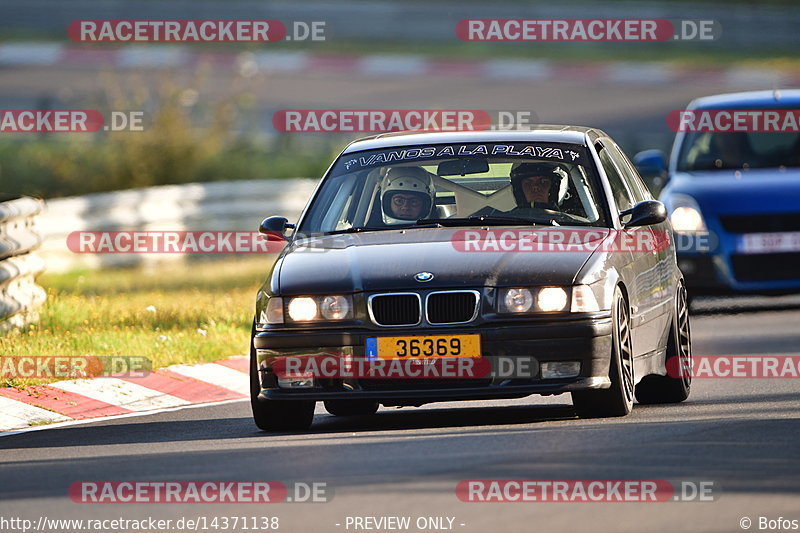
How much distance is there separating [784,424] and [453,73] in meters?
34.0

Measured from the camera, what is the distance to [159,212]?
73.2 ft

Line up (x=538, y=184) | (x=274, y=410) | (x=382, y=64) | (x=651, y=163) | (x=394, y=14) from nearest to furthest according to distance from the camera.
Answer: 1. (x=274, y=410)
2. (x=538, y=184)
3. (x=651, y=163)
4. (x=382, y=64)
5. (x=394, y=14)

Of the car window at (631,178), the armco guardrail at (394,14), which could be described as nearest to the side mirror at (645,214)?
the car window at (631,178)

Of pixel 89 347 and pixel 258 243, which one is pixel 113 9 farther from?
pixel 89 347

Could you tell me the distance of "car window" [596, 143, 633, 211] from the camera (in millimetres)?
11062

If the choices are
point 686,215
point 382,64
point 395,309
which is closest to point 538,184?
point 395,309

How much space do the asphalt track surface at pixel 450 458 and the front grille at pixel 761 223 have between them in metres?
4.83

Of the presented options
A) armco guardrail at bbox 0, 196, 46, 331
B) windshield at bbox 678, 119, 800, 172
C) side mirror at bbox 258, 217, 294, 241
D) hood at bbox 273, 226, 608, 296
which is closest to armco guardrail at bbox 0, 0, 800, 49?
windshield at bbox 678, 119, 800, 172

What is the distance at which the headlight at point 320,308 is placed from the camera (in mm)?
9602

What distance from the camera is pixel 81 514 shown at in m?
7.58

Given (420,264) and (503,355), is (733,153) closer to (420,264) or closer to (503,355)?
(420,264)

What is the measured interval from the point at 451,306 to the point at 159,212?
13.2m

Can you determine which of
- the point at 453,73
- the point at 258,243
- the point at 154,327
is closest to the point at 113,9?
the point at 453,73

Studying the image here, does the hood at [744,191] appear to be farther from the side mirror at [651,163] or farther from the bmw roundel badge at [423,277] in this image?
the bmw roundel badge at [423,277]
